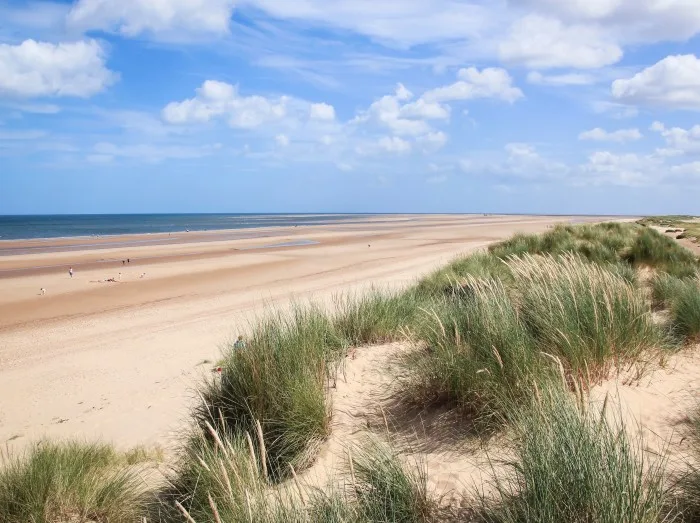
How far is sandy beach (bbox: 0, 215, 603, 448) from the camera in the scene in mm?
8156

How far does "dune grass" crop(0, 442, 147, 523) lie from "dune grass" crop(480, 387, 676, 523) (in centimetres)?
321

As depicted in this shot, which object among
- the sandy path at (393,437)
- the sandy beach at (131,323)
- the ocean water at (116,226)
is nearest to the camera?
the sandy path at (393,437)

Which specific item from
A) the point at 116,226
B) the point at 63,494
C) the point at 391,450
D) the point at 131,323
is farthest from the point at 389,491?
the point at 116,226

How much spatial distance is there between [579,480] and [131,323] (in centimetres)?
1429

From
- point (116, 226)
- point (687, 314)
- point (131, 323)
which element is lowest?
point (131, 323)

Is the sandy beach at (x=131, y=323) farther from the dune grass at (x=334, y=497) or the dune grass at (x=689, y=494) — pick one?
the dune grass at (x=689, y=494)

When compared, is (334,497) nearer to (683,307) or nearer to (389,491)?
(389,491)

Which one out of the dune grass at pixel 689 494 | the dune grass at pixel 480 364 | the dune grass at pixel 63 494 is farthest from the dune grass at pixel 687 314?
the dune grass at pixel 63 494

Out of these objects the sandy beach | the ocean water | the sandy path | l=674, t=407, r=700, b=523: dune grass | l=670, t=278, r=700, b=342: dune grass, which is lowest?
the sandy beach

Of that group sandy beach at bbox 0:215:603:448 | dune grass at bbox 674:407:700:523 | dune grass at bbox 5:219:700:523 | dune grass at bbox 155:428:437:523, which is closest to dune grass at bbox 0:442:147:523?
dune grass at bbox 5:219:700:523

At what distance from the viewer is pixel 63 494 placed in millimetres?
4391

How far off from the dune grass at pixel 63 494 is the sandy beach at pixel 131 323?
1.54 metres

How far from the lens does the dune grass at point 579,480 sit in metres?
2.51

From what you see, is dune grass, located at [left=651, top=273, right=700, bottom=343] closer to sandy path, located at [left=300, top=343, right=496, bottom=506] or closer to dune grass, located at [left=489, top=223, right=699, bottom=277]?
dune grass, located at [left=489, top=223, right=699, bottom=277]
